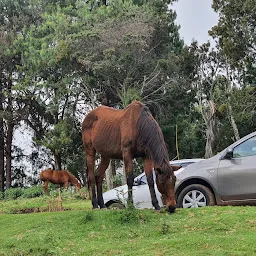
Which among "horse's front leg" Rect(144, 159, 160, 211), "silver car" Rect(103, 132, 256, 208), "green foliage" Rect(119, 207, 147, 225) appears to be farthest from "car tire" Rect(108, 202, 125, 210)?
"green foliage" Rect(119, 207, 147, 225)

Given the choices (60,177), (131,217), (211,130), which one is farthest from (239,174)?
(211,130)

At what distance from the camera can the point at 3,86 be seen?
33.0m

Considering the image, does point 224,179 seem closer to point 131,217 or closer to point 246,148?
point 246,148

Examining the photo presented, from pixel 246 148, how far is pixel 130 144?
84.6 inches

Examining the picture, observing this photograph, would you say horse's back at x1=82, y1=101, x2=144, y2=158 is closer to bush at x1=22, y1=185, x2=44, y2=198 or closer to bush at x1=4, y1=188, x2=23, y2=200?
bush at x1=22, y1=185, x2=44, y2=198

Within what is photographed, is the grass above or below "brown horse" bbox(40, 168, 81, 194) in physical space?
below

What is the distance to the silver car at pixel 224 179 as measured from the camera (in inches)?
351

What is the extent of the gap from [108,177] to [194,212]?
60.1 feet

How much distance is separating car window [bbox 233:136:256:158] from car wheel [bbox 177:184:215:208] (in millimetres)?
888

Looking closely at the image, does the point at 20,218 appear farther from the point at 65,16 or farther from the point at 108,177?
the point at 65,16

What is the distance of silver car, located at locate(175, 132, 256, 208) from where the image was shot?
29.2ft

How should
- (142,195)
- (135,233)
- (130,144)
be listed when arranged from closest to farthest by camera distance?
(135,233) → (130,144) → (142,195)

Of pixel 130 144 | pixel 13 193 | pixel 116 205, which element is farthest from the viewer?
pixel 13 193

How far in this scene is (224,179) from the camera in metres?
9.06
